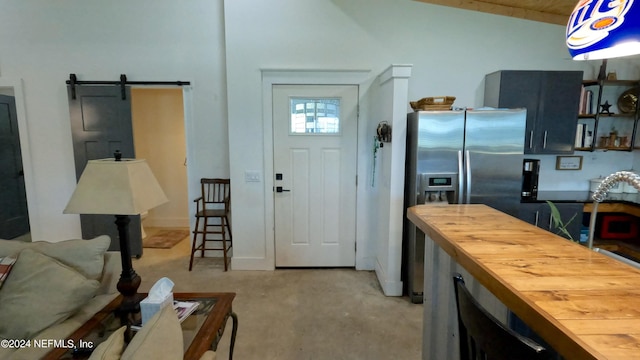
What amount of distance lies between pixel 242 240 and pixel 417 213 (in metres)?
2.45

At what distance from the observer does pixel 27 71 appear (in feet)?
12.1

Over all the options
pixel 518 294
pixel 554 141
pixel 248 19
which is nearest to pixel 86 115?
pixel 248 19

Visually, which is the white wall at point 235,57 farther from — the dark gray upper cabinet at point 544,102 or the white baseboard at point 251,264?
the dark gray upper cabinet at point 544,102

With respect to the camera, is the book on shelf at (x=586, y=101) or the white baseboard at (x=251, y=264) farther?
the white baseboard at (x=251, y=264)

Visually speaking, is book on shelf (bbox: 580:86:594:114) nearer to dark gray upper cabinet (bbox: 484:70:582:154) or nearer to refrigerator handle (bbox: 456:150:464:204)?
dark gray upper cabinet (bbox: 484:70:582:154)

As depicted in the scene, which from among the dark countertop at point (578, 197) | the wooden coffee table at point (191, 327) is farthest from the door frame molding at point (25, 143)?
the dark countertop at point (578, 197)

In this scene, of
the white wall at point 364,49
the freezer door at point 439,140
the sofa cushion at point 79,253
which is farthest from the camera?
the white wall at point 364,49

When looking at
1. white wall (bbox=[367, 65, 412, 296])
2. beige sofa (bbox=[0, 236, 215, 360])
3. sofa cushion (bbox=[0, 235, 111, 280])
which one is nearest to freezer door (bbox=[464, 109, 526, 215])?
white wall (bbox=[367, 65, 412, 296])

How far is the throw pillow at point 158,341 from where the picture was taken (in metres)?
1.00

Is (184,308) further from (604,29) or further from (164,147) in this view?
(164,147)

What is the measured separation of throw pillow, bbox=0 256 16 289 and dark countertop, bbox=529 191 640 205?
4.15 meters

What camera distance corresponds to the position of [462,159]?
9.45 ft

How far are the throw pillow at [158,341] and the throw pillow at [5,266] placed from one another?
113 cm

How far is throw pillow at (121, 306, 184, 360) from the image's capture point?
1005mm
